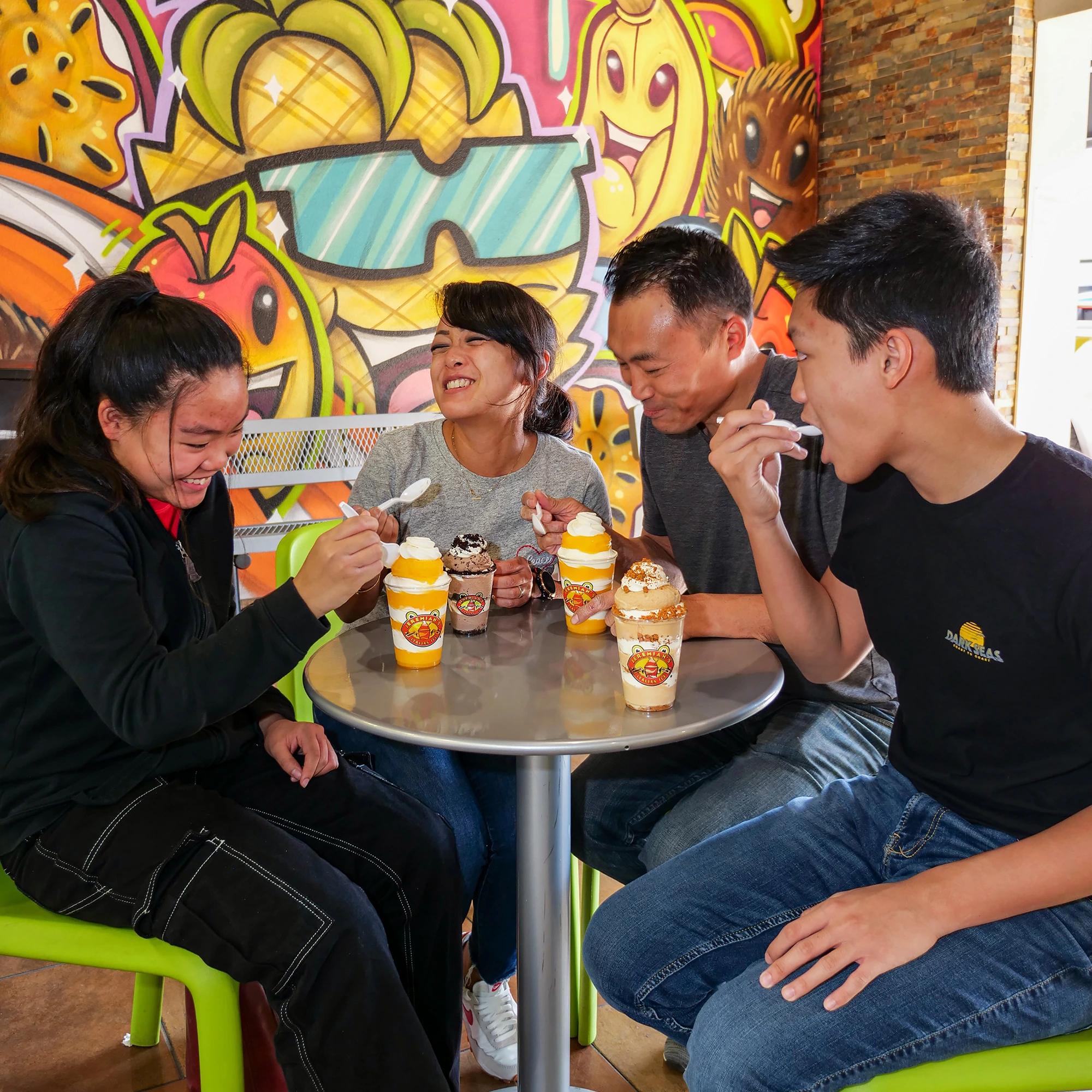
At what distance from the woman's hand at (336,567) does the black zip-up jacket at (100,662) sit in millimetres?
17

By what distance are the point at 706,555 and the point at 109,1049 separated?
149cm

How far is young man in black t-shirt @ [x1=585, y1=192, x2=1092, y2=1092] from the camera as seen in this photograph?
1.05 metres

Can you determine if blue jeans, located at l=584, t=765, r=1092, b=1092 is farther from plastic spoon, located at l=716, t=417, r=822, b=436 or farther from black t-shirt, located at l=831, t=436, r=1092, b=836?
plastic spoon, located at l=716, t=417, r=822, b=436

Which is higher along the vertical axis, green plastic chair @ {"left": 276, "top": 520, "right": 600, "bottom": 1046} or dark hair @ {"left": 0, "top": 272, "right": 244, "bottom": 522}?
dark hair @ {"left": 0, "top": 272, "right": 244, "bottom": 522}

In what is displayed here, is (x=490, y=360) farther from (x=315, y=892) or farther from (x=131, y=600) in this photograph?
(x=315, y=892)

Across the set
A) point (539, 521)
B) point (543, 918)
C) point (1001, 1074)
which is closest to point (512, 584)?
point (539, 521)

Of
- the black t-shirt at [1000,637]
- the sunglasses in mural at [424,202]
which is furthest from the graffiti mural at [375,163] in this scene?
the black t-shirt at [1000,637]

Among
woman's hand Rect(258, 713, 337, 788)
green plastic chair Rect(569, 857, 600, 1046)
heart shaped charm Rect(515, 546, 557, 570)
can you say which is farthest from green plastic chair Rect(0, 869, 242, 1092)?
heart shaped charm Rect(515, 546, 557, 570)

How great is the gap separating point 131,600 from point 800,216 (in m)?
4.82

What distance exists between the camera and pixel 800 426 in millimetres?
1815

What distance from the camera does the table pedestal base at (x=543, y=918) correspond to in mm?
1444

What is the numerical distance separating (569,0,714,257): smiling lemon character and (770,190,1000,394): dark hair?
11.5 feet

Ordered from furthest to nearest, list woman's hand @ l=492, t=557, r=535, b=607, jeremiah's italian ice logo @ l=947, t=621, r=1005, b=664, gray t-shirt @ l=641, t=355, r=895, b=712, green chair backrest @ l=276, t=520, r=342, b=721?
green chair backrest @ l=276, t=520, r=342, b=721 < woman's hand @ l=492, t=557, r=535, b=607 < gray t-shirt @ l=641, t=355, r=895, b=712 < jeremiah's italian ice logo @ l=947, t=621, r=1005, b=664

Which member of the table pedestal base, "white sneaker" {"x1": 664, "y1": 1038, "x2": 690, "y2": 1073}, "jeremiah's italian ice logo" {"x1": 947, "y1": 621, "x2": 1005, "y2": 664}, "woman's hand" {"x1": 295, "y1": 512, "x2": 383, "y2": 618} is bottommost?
"white sneaker" {"x1": 664, "y1": 1038, "x2": 690, "y2": 1073}
